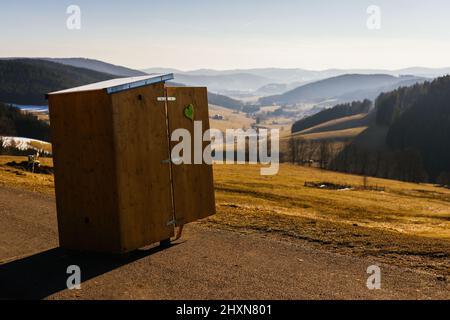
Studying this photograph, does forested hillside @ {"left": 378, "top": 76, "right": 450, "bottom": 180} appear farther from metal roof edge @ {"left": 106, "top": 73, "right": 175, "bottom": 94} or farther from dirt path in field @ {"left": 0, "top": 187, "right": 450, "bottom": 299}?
metal roof edge @ {"left": 106, "top": 73, "right": 175, "bottom": 94}

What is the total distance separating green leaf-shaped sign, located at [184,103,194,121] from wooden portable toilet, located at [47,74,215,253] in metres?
0.23

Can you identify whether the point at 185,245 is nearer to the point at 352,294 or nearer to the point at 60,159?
the point at 60,159

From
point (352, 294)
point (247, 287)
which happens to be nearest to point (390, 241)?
point (352, 294)

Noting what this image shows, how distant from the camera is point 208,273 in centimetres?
1035

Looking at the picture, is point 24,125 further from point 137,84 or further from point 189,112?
point 137,84

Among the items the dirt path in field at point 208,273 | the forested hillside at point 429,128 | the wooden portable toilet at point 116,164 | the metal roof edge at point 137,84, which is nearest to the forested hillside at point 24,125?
the dirt path in field at point 208,273

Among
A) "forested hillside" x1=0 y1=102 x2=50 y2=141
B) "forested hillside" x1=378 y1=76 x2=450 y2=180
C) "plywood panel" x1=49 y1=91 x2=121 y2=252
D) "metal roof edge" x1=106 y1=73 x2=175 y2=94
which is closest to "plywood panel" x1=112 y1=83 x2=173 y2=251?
"metal roof edge" x1=106 y1=73 x2=175 y2=94

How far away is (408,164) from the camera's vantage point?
117 meters

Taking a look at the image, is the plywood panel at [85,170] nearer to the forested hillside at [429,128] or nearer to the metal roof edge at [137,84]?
the metal roof edge at [137,84]

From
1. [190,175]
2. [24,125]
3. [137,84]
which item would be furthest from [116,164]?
[24,125]

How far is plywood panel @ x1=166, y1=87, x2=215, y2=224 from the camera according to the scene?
12.5 meters

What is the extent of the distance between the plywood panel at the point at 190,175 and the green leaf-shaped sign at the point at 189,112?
69 millimetres

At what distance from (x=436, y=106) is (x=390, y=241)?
575 feet

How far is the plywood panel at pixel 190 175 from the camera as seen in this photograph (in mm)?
12461
